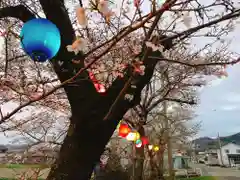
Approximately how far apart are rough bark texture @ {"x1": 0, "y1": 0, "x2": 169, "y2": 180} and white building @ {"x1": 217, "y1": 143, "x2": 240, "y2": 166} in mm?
51772

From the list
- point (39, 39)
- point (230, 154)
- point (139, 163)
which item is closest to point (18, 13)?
point (39, 39)

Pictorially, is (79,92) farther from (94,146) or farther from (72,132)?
(94,146)

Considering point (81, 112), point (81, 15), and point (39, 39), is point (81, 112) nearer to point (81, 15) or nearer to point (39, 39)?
point (39, 39)

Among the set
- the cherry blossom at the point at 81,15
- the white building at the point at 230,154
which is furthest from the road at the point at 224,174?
the white building at the point at 230,154

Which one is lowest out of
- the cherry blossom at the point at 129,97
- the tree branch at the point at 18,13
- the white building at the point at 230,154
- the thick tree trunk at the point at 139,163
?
the thick tree trunk at the point at 139,163

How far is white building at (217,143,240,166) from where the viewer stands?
47544mm

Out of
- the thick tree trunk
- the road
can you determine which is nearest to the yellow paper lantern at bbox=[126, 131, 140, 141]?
the thick tree trunk

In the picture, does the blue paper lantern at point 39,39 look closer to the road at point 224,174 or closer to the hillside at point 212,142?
the road at point 224,174

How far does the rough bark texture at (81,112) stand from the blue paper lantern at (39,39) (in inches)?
17.1

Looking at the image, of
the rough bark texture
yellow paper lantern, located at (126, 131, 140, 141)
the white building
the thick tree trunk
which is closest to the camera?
the rough bark texture

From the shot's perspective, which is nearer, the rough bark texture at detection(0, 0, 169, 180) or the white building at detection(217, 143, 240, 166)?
the rough bark texture at detection(0, 0, 169, 180)

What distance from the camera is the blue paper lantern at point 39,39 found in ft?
4.74

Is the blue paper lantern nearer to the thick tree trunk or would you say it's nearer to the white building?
the thick tree trunk

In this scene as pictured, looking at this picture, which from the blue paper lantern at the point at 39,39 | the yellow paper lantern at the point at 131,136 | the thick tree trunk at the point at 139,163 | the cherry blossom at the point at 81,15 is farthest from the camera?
the thick tree trunk at the point at 139,163
